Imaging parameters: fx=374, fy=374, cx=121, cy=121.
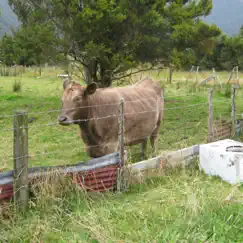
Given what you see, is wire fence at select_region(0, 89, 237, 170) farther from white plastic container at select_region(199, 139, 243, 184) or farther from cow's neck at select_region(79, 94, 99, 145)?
white plastic container at select_region(199, 139, 243, 184)

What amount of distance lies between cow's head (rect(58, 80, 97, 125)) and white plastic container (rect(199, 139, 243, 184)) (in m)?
2.17

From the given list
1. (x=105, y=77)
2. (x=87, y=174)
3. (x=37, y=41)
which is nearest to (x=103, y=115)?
(x=87, y=174)

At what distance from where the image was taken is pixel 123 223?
4332 millimetres

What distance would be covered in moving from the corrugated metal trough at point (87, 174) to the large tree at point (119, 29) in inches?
233

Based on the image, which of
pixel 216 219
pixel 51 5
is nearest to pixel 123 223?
pixel 216 219

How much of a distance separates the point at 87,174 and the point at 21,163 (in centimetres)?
102

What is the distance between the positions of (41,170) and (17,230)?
0.95 meters

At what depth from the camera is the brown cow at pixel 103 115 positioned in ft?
20.0

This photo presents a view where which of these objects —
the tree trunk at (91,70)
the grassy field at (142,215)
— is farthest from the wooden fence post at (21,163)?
the tree trunk at (91,70)

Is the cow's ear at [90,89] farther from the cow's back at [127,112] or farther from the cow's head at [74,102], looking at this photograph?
the cow's back at [127,112]

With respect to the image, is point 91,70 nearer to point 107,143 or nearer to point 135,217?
point 107,143

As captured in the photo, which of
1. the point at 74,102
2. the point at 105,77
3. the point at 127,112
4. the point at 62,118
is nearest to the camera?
the point at 62,118

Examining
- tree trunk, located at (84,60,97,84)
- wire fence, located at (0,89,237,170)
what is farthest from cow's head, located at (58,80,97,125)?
tree trunk, located at (84,60,97,84)

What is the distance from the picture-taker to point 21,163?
14.9 ft
